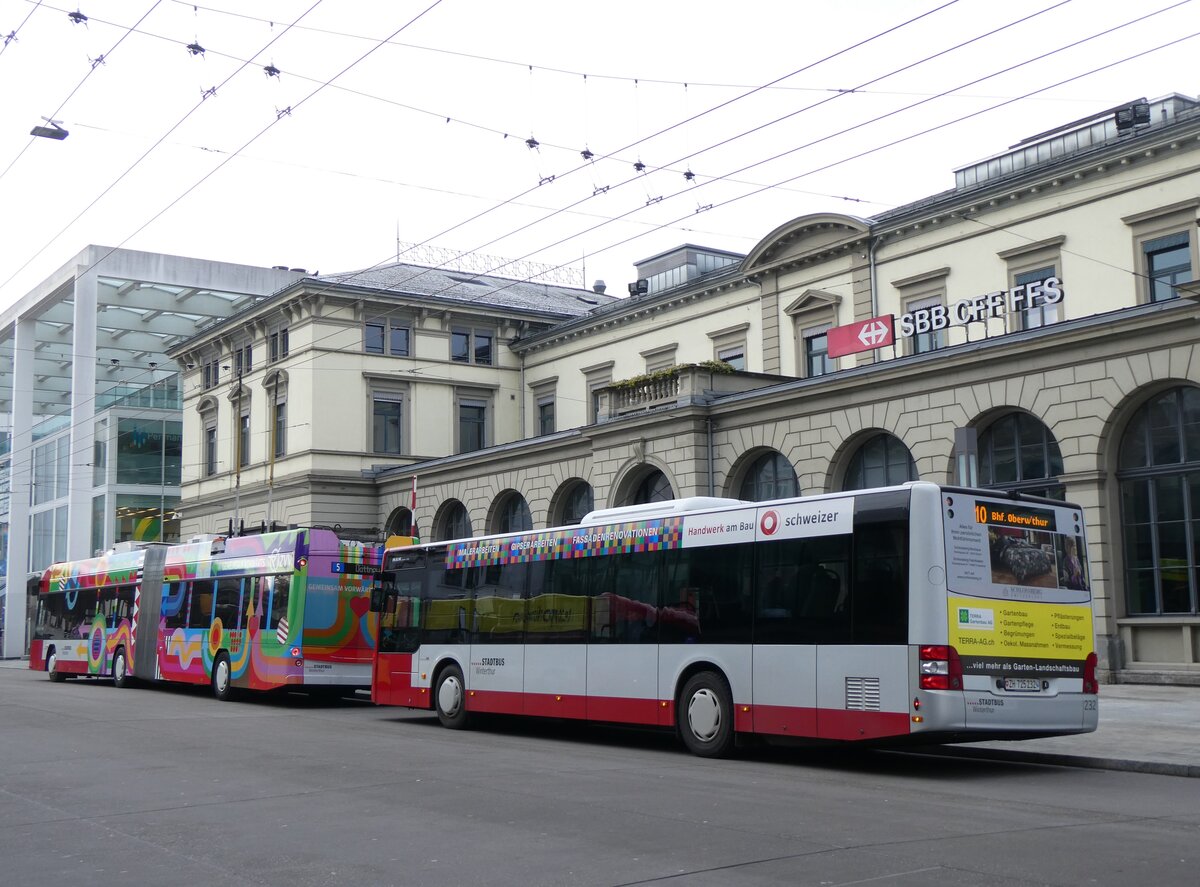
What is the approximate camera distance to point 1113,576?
83.2ft

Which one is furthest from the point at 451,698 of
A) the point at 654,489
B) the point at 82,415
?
the point at 82,415

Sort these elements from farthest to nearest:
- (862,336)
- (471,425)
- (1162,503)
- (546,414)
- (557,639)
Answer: (471,425)
(546,414)
(862,336)
(1162,503)
(557,639)

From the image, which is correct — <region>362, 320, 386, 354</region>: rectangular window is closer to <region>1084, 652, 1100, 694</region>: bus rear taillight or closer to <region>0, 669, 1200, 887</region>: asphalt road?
<region>0, 669, 1200, 887</region>: asphalt road

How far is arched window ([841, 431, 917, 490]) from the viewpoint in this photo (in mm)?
29812

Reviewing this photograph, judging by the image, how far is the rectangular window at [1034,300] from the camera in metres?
28.4

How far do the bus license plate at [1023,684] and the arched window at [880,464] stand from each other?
1514 centimetres

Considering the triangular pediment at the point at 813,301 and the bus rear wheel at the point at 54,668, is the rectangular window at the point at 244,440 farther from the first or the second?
the triangular pediment at the point at 813,301

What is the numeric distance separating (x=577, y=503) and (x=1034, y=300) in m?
16.6

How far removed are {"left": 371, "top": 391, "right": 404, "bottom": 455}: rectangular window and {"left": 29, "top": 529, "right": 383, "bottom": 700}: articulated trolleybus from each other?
1556 centimetres

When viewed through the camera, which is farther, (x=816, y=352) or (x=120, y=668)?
(x=816, y=352)

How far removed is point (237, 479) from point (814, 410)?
28214 mm

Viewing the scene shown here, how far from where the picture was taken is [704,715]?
16422 millimetres

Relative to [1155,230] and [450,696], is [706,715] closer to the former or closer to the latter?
[450,696]

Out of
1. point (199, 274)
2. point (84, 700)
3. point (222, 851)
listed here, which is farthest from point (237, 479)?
point (222, 851)
